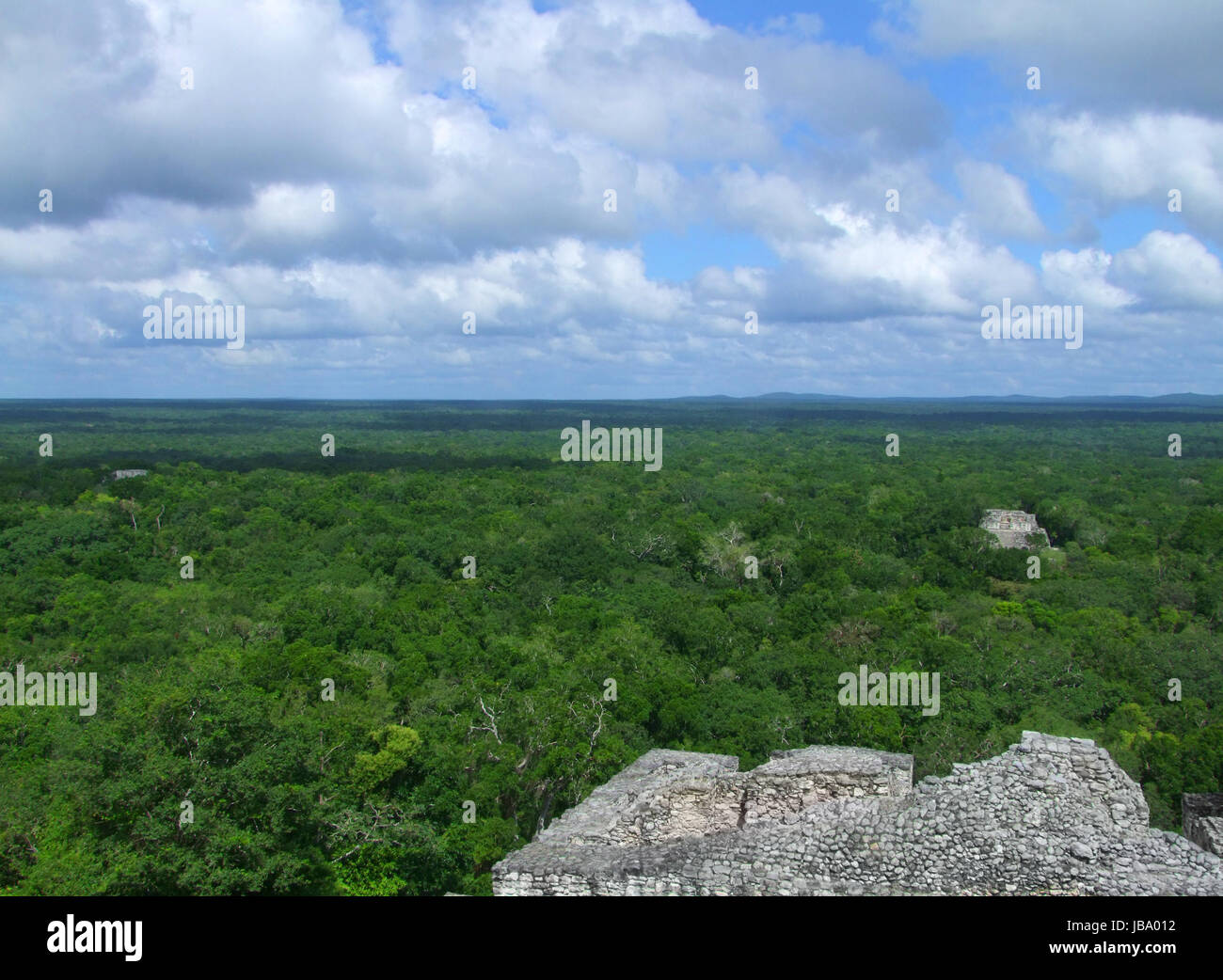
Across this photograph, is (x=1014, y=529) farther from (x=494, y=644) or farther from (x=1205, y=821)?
(x=1205, y=821)

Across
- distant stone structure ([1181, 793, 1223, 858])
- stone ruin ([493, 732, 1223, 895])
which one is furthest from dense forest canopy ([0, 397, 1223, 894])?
distant stone structure ([1181, 793, 1223, 858])

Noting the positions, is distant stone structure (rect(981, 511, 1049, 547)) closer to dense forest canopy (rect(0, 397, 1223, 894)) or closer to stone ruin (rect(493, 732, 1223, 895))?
dense forest canopy (rect(0, 397, 1223, 894))

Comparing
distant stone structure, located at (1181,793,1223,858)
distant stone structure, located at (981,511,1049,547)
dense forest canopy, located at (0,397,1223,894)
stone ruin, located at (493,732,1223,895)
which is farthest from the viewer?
distant stone structure, located at (981,511,1049,547)

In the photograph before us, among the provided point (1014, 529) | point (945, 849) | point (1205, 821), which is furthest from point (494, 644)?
point (1014, 529)
